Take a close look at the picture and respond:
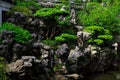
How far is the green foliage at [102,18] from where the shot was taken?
84.6 ft

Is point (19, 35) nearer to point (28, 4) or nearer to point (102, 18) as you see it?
point (28, 4)

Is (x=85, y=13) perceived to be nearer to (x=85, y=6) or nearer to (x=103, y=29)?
(x=85, y=6)

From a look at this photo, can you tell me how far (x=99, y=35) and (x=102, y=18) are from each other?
70.6 inches

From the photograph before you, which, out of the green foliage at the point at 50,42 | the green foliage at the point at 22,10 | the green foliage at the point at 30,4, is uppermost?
the green foliage at the point at 30,4

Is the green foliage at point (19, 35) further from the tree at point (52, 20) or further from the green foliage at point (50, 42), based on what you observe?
the tree at point (52, 20)

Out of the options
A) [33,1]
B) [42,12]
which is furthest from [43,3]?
[42,12]

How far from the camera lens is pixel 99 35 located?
24.8 meters

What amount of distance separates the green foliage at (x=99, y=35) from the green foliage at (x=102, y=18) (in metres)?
0.89

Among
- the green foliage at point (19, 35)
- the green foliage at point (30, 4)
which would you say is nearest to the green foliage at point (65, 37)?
the green foliage at point (30, 4)

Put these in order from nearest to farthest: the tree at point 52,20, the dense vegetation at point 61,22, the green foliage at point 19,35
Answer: the green foliage at point 19,35 < the dense vegetation at point 61,22 < the tree at point 52,20

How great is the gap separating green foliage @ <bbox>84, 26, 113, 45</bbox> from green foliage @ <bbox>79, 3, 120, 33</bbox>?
0.89 metres

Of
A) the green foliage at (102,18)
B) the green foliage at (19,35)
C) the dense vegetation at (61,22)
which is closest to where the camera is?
the green foliage at (19,35)

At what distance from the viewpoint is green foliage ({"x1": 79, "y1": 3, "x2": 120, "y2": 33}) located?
84.6 ft

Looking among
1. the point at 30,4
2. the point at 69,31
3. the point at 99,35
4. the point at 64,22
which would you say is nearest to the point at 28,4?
the point at 30,4
